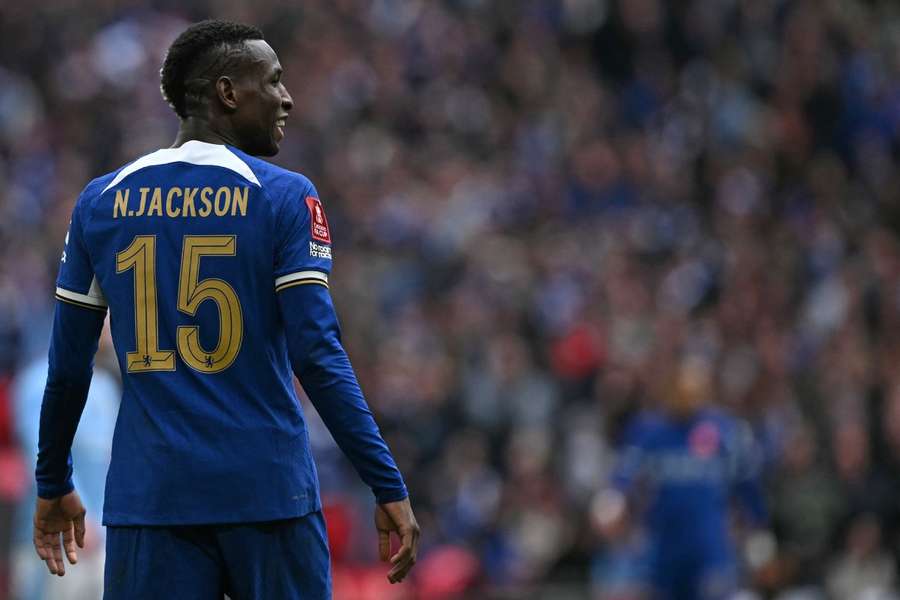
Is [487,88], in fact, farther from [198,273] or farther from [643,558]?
[198,273]

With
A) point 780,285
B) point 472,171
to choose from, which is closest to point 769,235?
point 780,285

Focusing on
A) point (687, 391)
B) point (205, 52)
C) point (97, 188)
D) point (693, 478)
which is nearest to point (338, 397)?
point (97, 188)

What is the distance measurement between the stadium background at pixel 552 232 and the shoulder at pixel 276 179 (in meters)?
6.93

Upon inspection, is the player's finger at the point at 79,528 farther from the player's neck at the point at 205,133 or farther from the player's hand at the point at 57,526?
the player's neck at the point at 205,133

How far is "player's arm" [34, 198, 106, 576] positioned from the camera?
440 cm

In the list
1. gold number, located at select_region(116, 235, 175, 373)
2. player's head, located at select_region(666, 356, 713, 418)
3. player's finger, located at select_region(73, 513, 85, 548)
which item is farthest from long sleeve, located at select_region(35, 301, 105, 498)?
player's head, located at select_region(666, 356, 713, 418)

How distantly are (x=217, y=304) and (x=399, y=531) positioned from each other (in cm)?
74

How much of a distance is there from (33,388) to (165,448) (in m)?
3.70

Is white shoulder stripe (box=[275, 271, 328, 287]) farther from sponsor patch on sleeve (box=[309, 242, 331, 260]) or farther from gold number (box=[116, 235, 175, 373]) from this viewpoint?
gold number (box=[116, 235, 175, 373])

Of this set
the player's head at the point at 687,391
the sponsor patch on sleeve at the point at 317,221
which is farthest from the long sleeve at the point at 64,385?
the player's head at the point at 687,391

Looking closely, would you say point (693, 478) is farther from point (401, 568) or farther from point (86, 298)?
point (86, 298)

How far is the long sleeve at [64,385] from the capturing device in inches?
174

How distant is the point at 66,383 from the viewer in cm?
445

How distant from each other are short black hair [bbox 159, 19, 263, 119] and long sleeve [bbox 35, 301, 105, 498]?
2.18 ft
